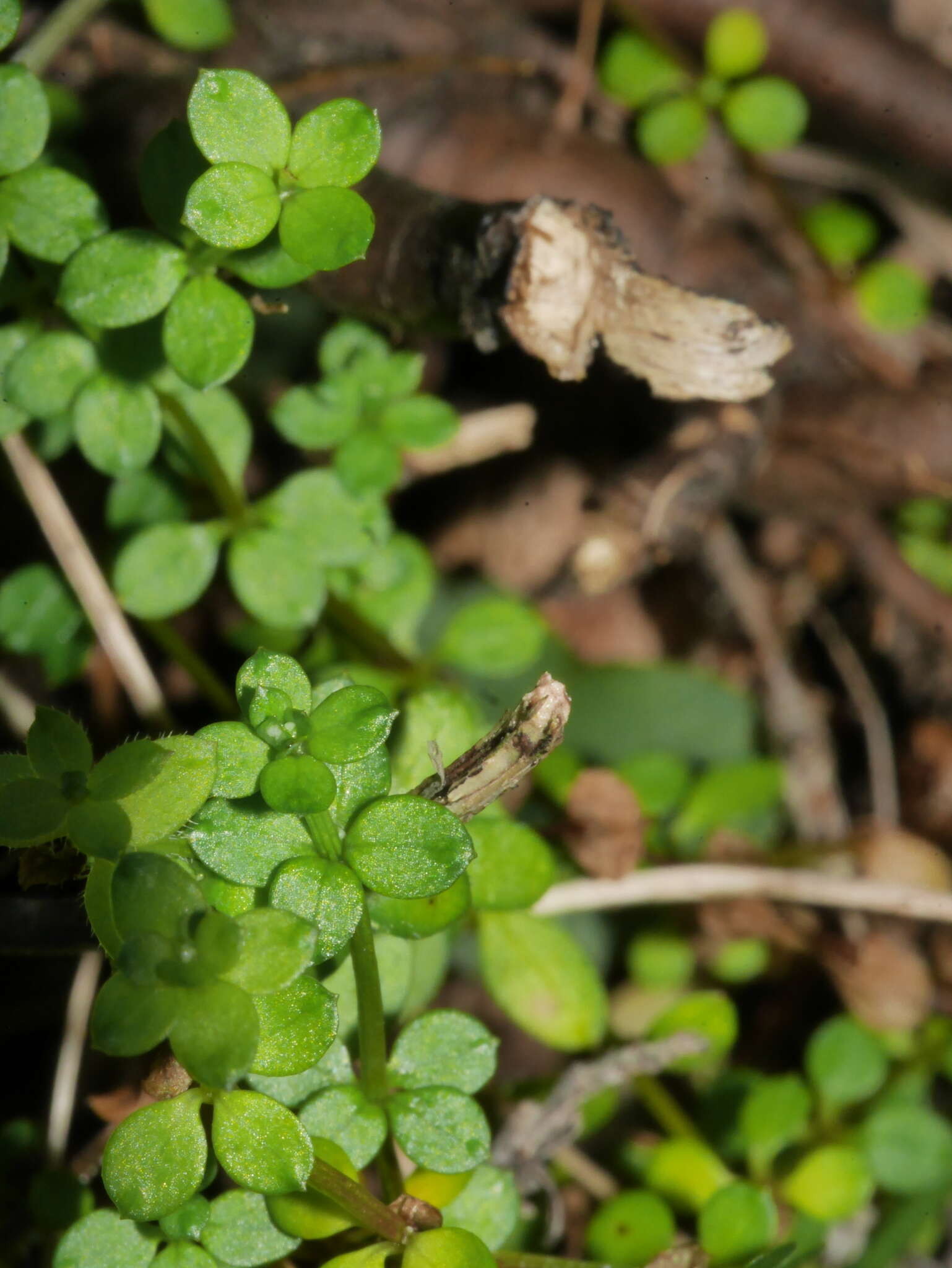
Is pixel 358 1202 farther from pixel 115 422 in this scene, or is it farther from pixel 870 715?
pixel 870 715

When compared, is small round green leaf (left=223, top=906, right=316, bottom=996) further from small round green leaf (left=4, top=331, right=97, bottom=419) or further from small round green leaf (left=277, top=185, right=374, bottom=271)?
small round green leaf (left=4, top=331, right=97, bottom=419)

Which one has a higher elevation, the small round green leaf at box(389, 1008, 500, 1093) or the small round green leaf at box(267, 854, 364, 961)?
the small round green leaf at box(267, 854, 364, 961)

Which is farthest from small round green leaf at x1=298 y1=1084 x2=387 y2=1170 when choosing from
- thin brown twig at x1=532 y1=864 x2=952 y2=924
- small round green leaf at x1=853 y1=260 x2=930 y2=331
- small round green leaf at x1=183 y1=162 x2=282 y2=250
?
small round green leaf at x1=853 y1=260 x2=930 y2=331

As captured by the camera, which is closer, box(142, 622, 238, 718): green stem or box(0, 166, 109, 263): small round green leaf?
box(0, 166, 109, 263): small round green leaf

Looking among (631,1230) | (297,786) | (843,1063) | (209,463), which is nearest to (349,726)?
(297,786)

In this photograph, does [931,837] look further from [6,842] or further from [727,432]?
[6,842]

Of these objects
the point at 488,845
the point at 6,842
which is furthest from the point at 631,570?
the point at 6,842

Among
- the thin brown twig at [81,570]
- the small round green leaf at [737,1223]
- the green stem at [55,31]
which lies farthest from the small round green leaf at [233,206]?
the small round green leaf at [737,1223]
